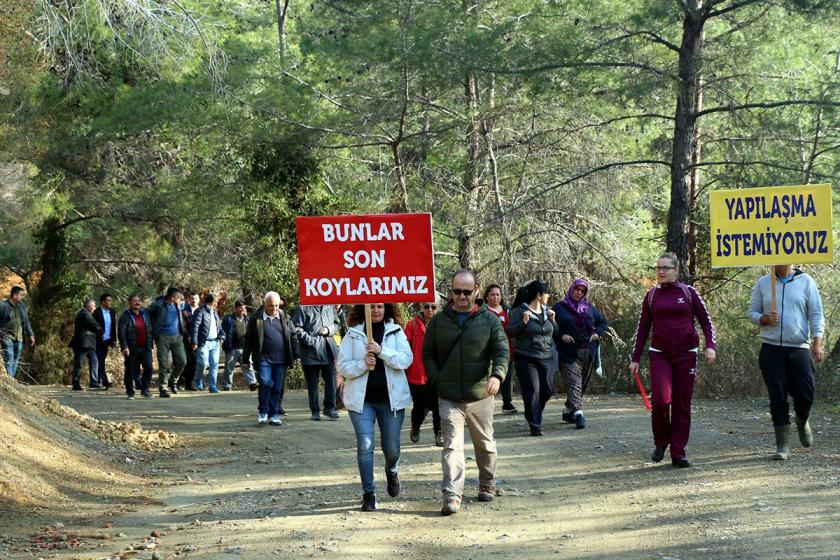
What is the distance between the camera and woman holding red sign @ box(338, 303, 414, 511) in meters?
9.79

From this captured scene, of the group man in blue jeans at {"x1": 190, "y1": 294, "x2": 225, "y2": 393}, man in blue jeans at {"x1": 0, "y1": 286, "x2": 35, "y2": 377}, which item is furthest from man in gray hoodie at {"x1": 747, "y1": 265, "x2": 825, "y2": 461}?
man in blue jeans at {"x1": 0, "y1": 286, "x2": 35, "y2": 377}

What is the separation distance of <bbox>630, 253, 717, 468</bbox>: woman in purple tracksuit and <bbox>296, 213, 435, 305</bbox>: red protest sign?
2412mm

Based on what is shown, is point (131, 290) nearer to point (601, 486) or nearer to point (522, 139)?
point (522, 139)

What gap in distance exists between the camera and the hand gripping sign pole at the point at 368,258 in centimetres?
1019

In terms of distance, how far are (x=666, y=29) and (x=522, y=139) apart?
5903 mm

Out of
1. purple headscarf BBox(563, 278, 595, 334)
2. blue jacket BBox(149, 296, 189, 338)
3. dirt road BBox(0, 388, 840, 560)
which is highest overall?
blue jacket BBox(149, 296, 189, 338)

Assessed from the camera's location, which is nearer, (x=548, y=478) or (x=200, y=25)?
(x=548, y=478)

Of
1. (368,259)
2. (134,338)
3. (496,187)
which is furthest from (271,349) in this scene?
(496,187)

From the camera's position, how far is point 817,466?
36.1 ft

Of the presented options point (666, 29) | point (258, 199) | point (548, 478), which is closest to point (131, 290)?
point (258, 199)

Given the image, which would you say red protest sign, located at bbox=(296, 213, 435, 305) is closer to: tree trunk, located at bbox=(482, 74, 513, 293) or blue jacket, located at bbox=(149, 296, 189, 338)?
blue jacket, located at bbox=(149, 296, 189, 338)

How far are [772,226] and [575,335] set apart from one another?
11.2ft

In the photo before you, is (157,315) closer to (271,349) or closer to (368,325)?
(271,349)

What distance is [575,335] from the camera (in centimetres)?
1495
